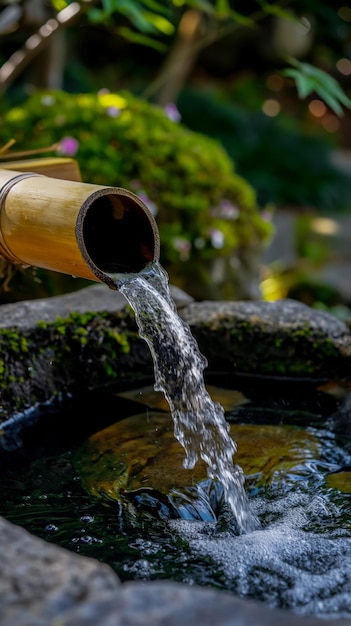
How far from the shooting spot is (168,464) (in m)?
2.28

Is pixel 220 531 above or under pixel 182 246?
above

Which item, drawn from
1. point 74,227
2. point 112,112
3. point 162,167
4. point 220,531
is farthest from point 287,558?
point 112,112

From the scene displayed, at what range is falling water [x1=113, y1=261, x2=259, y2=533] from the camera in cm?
218

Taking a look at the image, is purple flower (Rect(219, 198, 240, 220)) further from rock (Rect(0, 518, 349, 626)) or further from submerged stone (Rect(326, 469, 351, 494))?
rock (Rect(0, 518, 349, 626))

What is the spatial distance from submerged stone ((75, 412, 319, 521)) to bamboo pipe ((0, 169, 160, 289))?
592 millimetres

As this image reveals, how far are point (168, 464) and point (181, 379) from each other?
11.6 inches

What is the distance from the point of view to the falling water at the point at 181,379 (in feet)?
7.15

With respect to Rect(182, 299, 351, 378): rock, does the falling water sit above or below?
above

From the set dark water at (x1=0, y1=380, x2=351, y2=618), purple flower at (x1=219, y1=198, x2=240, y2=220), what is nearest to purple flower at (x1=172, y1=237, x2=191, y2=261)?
purple flower at (x1=219, y1=198, x2=240, y2=220)

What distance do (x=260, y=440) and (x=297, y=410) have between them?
1.05 feet

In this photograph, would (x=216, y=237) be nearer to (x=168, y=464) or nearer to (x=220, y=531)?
(x=168, y=464)

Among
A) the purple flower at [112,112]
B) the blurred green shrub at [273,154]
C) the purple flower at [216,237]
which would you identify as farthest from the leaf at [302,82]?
the blurred green shrub at [273,154]

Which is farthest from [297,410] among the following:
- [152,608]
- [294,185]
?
[294,185]

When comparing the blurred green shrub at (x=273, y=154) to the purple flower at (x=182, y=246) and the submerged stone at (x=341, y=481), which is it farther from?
the submerged stone at (x=341, y=481)
